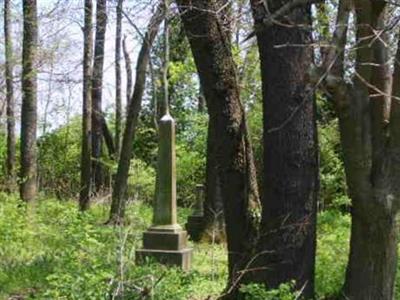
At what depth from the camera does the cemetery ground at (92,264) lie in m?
5.46

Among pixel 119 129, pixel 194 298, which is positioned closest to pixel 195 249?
pixel 194 298

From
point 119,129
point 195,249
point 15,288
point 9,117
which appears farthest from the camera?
point 119,129

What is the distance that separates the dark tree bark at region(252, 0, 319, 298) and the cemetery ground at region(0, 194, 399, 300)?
0.60m

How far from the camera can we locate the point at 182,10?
6.84 meters

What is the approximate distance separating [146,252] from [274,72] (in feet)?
13.7

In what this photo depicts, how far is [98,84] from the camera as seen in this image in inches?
797

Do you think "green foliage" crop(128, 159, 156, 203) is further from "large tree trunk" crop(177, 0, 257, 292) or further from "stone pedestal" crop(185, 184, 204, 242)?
"large tree trunk" crop(177, 0, 257, 292)

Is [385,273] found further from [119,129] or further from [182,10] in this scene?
[119,129]

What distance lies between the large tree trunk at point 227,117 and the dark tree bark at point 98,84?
9533mm

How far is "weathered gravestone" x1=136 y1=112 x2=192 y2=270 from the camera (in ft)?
31.3

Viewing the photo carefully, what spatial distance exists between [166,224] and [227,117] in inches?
141

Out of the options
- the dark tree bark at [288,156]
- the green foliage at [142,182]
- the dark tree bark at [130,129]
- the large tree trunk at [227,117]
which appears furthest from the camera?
the green foliage at [142,182]

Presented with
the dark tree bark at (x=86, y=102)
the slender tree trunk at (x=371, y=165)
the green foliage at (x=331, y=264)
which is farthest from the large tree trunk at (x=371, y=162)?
the dark tree bark at (x=86, y=102)

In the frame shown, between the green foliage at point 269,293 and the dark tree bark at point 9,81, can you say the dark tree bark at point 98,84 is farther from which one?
the green foliage at point 269,293
